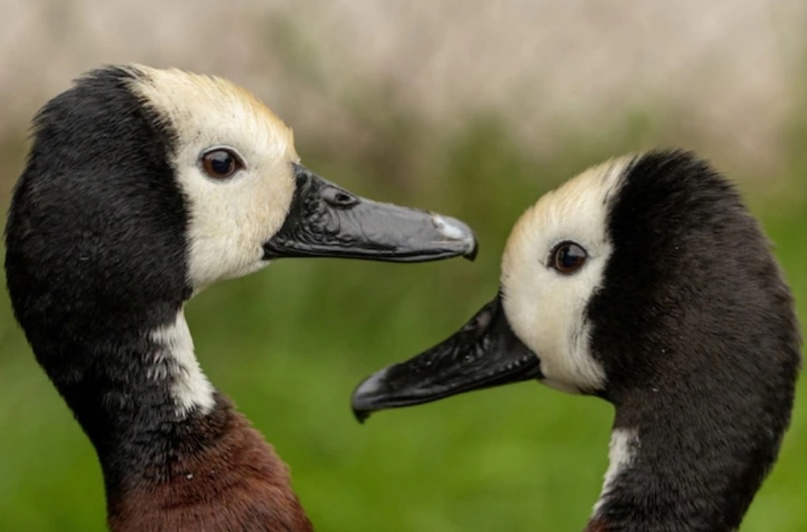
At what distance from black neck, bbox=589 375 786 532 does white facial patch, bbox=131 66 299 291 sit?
0.81 m

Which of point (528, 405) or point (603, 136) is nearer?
point (528, 405)

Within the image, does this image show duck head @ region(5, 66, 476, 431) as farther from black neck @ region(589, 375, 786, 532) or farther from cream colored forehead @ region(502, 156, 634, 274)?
black neck @ region(589, 375, 786, 532)

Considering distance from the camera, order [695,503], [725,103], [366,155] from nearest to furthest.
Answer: [695,503]
[366,155]
[725,103]

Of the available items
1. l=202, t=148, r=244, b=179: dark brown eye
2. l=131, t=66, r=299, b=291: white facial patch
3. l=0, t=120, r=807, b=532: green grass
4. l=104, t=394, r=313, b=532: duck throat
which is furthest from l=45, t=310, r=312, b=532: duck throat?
l=0, t=120, r=807, b=532: green grass

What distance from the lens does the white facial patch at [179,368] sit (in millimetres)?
2762

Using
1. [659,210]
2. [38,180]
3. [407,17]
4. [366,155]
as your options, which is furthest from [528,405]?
[38,180]

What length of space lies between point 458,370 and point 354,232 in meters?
0.35

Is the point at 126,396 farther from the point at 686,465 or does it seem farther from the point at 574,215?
the point at 686,465

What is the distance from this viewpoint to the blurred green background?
4.27 metres

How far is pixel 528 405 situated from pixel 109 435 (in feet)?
6.76

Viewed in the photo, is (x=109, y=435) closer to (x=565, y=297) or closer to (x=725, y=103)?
(x=565, y=297)

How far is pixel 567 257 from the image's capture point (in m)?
2.87

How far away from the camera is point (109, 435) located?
2.81 meters

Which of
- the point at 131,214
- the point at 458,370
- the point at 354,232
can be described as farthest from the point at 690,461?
the point at 131,214
